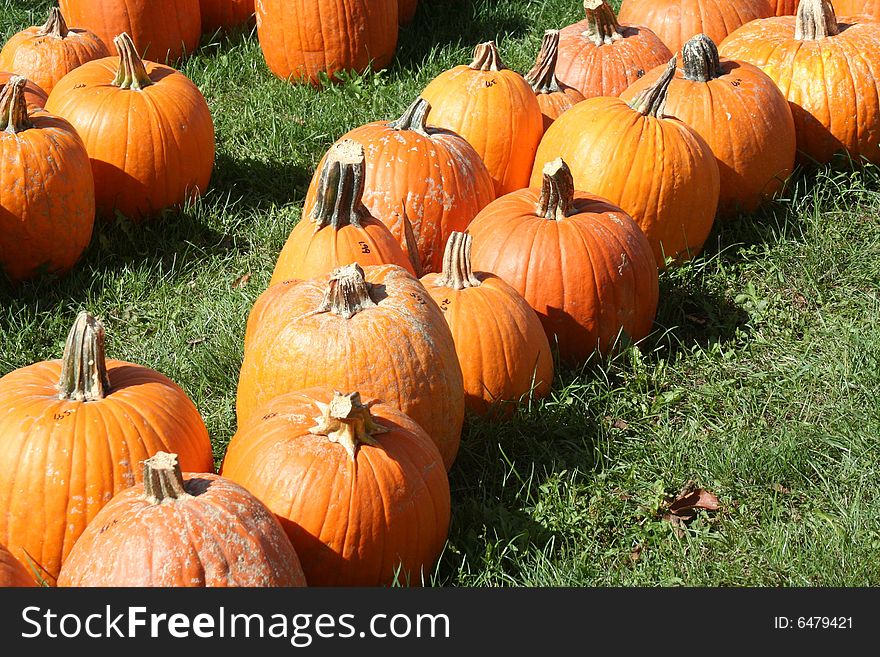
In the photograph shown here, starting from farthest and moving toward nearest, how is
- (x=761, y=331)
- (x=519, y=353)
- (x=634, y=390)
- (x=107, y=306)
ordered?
(x=107, y=306) → (x=761, y=331) → (x=634, y=390) → (x=519, y=353)

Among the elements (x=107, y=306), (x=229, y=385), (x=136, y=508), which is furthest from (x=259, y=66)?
(x=136, y=508)

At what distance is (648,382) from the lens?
4.53 m

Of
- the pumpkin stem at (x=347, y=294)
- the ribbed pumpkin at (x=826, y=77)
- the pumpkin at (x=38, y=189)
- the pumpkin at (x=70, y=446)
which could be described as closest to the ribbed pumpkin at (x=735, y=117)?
the ribbed pumpkin at (x=826, y=77)

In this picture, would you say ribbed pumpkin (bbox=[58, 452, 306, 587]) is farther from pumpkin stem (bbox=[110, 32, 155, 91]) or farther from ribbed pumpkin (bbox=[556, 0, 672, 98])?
ribbed pumpkin (bbox=[556, 0, 672, 98])

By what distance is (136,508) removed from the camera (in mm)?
2883

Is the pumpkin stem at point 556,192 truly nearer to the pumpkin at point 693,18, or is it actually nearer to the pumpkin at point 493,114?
the pumpkin at point 493,114

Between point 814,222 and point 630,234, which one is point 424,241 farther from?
point 814,222

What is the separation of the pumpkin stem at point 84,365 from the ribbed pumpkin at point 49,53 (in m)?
3.44

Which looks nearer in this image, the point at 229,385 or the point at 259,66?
the point at 229,385

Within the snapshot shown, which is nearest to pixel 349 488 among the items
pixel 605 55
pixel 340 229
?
pixel 340 229

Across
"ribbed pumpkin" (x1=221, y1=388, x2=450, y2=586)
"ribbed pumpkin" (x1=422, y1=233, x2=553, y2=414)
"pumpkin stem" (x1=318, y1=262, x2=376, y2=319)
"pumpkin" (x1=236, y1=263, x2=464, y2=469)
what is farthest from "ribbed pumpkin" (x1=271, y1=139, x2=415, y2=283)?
"ribbed pumpkin" (x1=221, y1=388, x2=450, y2=586)

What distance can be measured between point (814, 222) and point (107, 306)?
11.5 ft

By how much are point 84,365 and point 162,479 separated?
26.9 inches

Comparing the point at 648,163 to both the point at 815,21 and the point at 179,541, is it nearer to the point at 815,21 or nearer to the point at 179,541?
the point at 815,21
